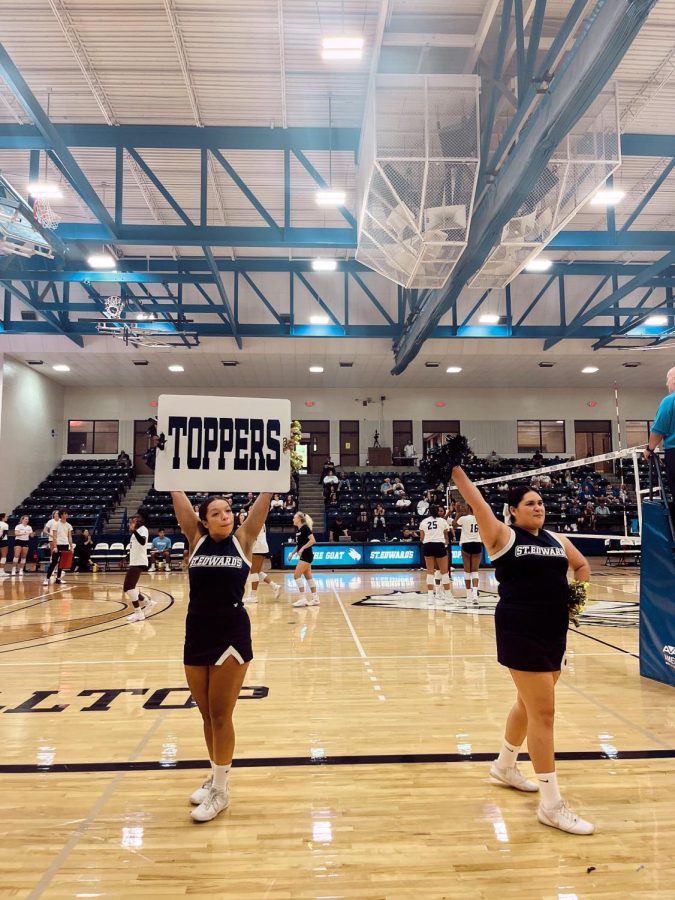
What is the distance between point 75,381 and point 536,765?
27357 mm

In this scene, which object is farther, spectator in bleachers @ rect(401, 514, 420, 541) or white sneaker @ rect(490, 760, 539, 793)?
spectator in bleachers @ rect(401, 514, 420, 541)

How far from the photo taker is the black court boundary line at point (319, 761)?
13.1 feet

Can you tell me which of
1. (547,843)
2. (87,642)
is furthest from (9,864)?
(87,642)

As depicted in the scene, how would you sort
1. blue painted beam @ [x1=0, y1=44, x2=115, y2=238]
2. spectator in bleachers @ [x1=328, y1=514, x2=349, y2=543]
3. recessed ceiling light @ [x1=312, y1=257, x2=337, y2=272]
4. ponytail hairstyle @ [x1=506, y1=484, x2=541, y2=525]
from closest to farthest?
ponytail hairstyle @ [x1=506, y1=484, x2=541, y2=525] → blue painted beam @ [x1=0, y1=44, x2=115, y2=238] → recessed ceiling light @ [x1=312, y1=257, x2=337, y2=272] → spectator in bleachers @ [x1=328, y1=514, x2=349, y2=543]

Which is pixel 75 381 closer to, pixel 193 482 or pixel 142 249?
pixel 142 249

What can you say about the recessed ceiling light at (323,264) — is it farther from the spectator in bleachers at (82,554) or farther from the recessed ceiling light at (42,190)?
the spectator in bleachers at (82,554)

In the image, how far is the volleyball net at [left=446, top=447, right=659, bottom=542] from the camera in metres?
21.2

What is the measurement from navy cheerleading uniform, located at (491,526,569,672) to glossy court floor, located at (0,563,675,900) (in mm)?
882

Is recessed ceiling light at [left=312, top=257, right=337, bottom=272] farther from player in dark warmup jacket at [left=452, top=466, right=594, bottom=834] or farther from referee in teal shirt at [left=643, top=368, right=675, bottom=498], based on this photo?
player in dark warmup jacket at [left=452, top=466, right=594, bottom=834]

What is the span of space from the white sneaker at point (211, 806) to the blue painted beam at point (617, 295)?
51.0 ft

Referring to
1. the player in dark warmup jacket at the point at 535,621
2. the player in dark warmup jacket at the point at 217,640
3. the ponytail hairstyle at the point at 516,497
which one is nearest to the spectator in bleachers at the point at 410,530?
the ponytail hairstyle at the point at 516,497

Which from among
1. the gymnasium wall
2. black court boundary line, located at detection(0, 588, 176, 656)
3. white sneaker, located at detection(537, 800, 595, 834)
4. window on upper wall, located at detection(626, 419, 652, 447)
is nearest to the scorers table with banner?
black court boundary line, located at detection(0, 588, 176, 656)

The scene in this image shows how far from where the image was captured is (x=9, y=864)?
2.87 metres

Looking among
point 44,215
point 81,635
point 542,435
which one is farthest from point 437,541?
point 542,435
